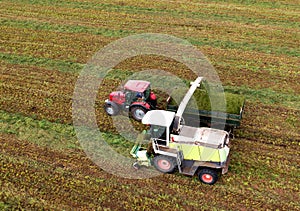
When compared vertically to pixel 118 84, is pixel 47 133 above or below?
below

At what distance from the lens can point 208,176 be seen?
1002 centimetres

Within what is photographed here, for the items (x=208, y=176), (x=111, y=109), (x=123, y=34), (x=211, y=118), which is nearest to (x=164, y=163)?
(x=208, y=176)

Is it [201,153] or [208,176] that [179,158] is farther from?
[208,176]

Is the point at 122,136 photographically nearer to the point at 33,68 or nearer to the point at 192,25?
the point at 33,68

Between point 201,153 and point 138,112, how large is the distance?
357 cm

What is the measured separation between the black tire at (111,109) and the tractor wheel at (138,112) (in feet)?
2.10

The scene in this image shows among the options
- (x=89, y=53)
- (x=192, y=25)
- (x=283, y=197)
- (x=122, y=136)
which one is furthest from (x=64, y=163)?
(x=192, y=25)

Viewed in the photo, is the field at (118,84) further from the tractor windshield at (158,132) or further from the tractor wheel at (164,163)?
the tractor windshield at (158,132)

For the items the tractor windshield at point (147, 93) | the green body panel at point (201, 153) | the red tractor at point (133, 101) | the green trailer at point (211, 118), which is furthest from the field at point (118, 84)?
the tractor windshield at point (147, 93)

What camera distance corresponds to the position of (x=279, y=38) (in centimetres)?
2019

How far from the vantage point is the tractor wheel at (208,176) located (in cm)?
990

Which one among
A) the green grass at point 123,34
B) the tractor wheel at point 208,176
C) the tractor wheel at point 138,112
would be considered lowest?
the tractor wheel at point 208,176

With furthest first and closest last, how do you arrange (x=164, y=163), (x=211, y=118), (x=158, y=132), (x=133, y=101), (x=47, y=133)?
(x=133, y=101)
(x=47, y=133)
(x=211, y=118)
(x=164, y=163)
(x=158, y=132)

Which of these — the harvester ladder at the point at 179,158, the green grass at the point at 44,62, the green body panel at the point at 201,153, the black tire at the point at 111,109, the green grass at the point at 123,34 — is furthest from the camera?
the green grass at the point at 123,34
